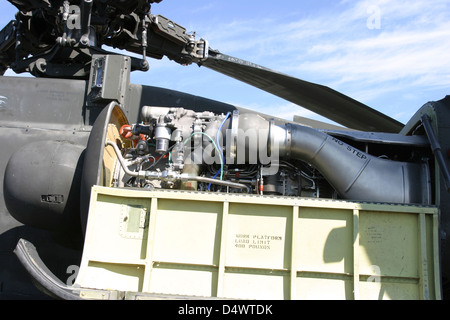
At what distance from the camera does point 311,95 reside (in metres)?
6.14

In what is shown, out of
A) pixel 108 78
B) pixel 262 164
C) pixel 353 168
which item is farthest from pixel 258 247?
pixel 108 78

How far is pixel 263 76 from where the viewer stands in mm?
6191

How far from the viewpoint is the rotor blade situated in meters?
5.94

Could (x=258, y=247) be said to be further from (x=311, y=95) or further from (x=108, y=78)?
Result: (x=311, y=95)

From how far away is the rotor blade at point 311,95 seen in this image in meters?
5.94

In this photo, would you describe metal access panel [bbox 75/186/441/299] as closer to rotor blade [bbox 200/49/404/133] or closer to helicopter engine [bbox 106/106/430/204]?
helicopter engine [bbox 106/106/430/204]

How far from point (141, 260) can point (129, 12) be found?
3599mm

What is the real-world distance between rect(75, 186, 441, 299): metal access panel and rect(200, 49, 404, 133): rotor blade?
2.43 meters

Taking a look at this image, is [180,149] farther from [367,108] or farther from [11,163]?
[367,108]

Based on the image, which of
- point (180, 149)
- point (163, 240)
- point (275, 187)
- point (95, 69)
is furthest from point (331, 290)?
point (95, 69)

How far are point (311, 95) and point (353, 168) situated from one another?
2.09 m

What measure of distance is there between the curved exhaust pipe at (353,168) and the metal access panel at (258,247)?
0.42 meters

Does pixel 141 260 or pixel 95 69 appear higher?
pixel 95 69

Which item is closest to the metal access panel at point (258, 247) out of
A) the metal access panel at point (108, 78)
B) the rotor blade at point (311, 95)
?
the metal access panel at point (108, 78)
